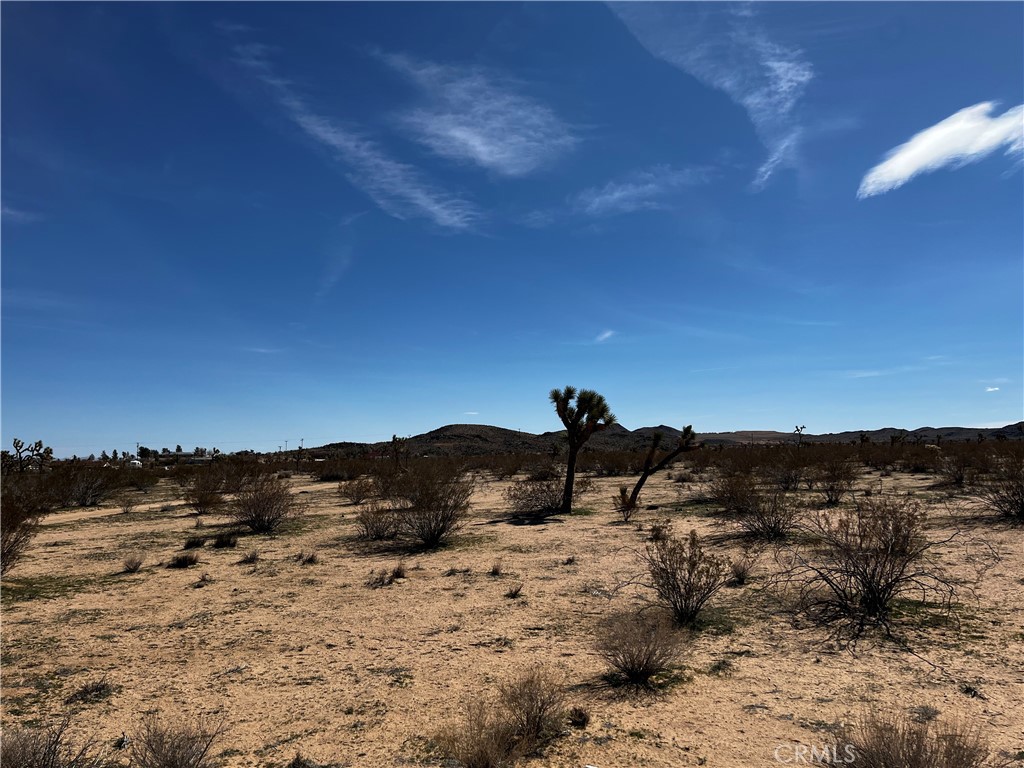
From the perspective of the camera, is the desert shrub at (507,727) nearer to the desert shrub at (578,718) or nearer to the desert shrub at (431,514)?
the desert shrub at (578,718)

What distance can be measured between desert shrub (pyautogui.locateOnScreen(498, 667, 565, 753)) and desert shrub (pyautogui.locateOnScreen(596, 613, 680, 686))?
2.72 ft

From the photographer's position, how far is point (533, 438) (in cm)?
10412

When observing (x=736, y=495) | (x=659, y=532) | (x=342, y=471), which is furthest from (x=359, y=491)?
(x=736, y=495)

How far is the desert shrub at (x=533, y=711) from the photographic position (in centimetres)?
448

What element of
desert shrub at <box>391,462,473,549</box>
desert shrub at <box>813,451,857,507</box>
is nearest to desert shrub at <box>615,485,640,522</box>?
desert shrub at <box>391,462,473,549</box>

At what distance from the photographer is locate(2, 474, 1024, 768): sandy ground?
4.62m

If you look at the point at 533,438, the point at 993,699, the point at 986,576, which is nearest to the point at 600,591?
the point at 993,699

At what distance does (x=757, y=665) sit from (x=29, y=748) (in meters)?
6.23

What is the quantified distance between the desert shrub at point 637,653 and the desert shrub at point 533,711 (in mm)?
830

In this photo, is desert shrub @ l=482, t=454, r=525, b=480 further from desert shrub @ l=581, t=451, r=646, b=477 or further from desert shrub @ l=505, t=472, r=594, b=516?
desert shrub @ l=505, t=472, r=594, b=516

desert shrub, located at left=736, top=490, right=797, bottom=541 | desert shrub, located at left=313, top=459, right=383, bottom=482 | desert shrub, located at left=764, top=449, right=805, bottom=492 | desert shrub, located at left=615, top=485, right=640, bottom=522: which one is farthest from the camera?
desert shrub, located at left=313, top=459, right=383, bottom=482

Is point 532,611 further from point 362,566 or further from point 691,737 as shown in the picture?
point 362,566

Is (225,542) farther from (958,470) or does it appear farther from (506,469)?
(958,470)

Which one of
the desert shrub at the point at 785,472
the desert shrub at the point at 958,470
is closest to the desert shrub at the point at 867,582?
the desert shrub at the point at 785,472
